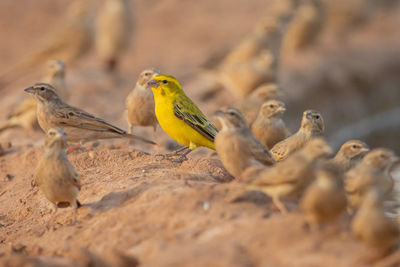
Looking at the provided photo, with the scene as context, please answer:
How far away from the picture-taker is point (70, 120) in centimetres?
948

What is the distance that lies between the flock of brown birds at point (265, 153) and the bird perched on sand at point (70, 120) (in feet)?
0.04

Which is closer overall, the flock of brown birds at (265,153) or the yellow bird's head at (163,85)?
the flock of brown birds at (265,153)

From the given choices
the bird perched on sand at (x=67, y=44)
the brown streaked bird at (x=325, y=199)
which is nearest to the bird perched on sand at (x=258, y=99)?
the brown streaked bird at (x=325, y=199)

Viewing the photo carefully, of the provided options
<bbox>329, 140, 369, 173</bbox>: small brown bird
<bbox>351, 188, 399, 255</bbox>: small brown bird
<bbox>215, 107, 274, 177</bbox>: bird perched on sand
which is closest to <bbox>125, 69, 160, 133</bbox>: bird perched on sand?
<bbox>215, 107, 274, 177</bbox>: bird perched on sand

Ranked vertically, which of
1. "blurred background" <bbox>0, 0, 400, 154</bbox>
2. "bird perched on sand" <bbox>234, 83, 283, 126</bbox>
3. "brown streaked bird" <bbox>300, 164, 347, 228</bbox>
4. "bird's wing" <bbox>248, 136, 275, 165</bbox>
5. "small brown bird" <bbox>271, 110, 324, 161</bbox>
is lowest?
"brown streaked bird" <bbox>300, 164, 347, 228</bbox>

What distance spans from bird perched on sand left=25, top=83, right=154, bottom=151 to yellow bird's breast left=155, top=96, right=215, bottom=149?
0.60 meters

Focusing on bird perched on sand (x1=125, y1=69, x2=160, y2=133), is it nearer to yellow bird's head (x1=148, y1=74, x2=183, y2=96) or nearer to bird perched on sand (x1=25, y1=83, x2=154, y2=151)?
yellow bird's head (x1=148, y1=74, x2=183, y2=96)

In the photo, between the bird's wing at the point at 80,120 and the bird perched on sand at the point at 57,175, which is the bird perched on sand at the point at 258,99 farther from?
the bird perched on sand at the point at 57,175

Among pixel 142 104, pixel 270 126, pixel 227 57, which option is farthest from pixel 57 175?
pixel 227 57

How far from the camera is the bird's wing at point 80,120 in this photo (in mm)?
9332

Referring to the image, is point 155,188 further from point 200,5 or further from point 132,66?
point 200,5

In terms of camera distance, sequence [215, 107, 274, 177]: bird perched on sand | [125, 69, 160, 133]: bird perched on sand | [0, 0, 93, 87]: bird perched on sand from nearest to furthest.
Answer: [215, 107, 274, 177]: bird perched on sand
[125, 69, 160, 133]: bird perched on sand
[0, 0, 93, 87]: bird perched on sand

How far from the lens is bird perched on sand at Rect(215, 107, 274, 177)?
7695mm

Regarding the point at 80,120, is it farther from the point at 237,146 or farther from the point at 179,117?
the point at 237,146
